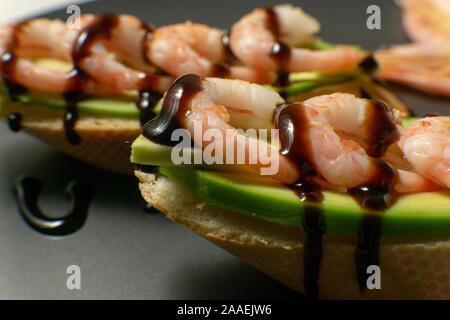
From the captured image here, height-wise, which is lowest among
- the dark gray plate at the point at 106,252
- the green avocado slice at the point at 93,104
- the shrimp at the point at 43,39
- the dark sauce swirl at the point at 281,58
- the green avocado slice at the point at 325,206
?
the dark gray plate at the point at 106,252

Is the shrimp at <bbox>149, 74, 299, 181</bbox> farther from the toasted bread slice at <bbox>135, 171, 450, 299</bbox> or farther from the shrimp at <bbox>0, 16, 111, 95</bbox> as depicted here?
the shrimp at <bbox>0, 16, 111, 95</bbox>

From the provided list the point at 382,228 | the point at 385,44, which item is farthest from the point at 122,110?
the point at 385,44

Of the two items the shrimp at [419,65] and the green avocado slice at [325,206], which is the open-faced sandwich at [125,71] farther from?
the green avocado slice at [325,206]

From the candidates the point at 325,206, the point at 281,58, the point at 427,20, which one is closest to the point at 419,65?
the point at 427,20

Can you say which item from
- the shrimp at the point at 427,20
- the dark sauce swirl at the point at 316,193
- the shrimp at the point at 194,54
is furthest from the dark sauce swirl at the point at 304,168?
the shrimp at the point at 427,20

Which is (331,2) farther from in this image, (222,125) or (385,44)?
(222,125)
